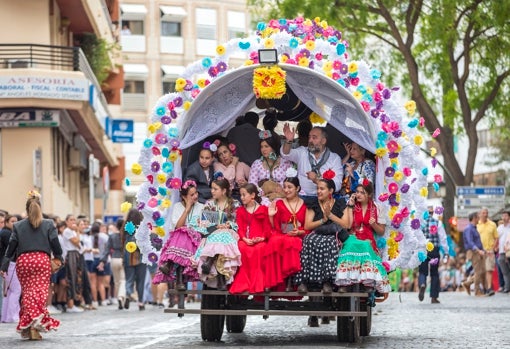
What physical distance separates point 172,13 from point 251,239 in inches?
2952

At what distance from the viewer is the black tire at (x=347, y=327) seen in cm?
1797

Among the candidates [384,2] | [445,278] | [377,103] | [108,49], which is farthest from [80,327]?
[445,278]

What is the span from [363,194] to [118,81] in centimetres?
4605

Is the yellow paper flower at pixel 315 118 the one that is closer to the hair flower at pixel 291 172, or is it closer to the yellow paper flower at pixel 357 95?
the hair flower at pixel 291 172

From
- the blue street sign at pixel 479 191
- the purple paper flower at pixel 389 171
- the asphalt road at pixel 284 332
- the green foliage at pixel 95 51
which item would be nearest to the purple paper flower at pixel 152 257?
the asphalt road at pixel 284 332

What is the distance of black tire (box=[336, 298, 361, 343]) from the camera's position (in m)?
18.0

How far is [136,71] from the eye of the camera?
9275cm

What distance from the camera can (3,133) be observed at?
1657 inches

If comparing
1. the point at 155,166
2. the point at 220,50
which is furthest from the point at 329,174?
the point at 155,166

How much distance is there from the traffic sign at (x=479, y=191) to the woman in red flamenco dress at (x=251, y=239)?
2967 centimetres

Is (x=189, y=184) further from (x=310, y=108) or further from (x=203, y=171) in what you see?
(x=310, y=108)

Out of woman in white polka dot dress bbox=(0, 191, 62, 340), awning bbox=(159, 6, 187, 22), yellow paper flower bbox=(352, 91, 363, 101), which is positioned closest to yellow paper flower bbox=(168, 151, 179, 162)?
yellow paper flower bbox=(352, 91, 363, 101)

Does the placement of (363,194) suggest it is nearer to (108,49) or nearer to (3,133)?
(3,133)

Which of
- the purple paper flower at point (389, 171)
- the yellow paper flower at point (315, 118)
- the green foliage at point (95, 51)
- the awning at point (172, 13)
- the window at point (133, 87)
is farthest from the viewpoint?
the window at point (133, 87)
